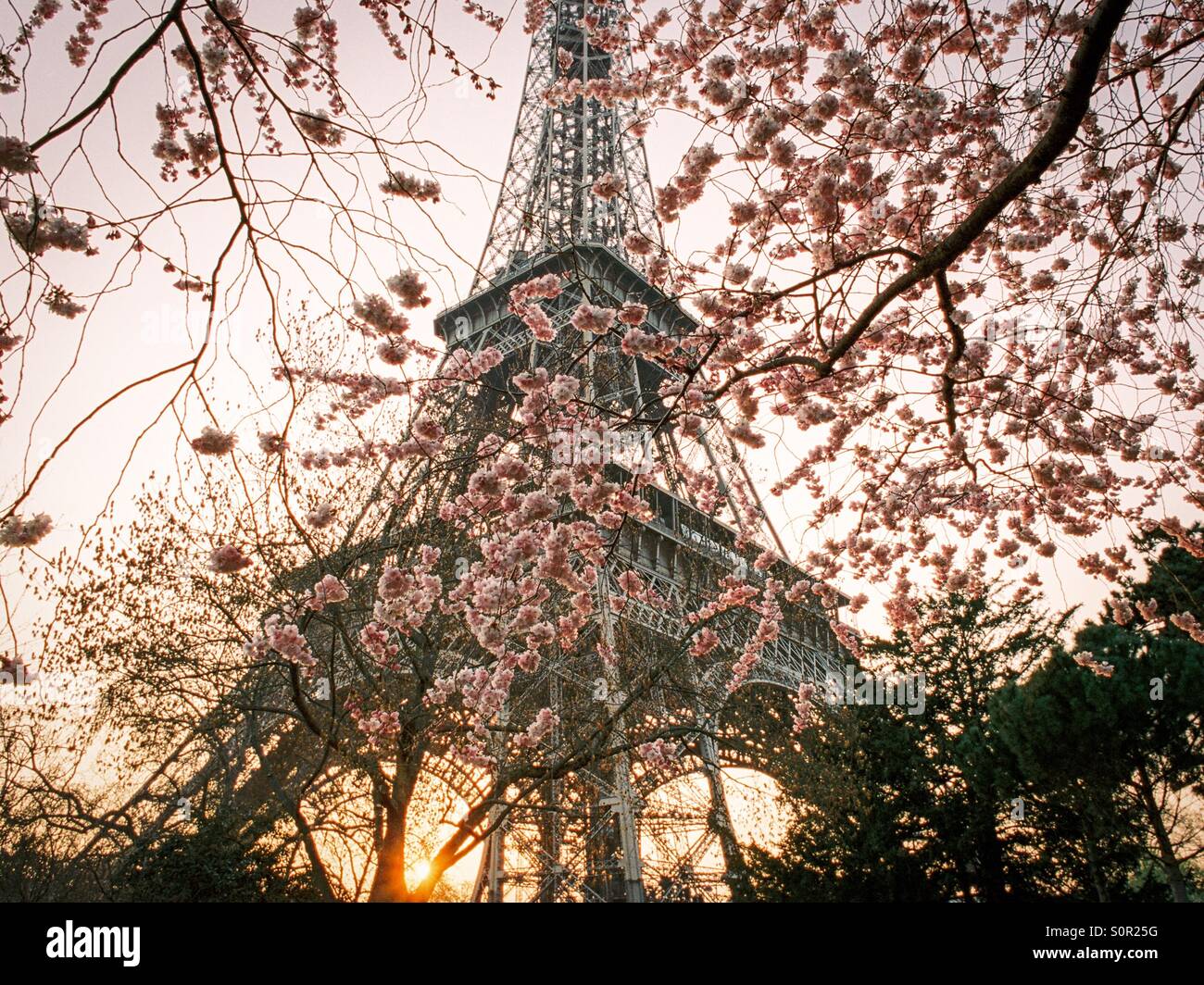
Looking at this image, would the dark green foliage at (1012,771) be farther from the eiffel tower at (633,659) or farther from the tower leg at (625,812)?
the tower leg at (625,812)

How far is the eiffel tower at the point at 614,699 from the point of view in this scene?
6754 millimetres

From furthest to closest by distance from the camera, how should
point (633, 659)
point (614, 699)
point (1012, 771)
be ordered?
point (1012, 771) < point (633, 659) < point (614, 699)

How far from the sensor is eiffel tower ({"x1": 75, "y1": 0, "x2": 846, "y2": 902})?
6.75 meters

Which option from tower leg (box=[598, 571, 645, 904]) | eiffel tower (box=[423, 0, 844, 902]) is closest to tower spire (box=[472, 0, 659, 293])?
eiffel tower (box=[423, 0, 844, 902])

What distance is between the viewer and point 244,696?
7523mm

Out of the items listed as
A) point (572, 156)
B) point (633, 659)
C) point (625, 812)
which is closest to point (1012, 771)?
point (625, 812)

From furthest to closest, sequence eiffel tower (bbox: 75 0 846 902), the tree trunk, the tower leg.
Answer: the tower leg → eiffel tower (bbox: 75 0 846 902) → the tree trunk

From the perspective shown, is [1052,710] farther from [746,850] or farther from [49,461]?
[49,461]

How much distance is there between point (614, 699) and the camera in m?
7.37

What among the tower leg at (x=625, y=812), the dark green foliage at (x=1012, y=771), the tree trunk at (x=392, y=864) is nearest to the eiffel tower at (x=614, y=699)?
the tower leg at (x=625, y=812)

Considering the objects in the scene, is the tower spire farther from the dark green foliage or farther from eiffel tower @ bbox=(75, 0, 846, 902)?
the dark green foliage

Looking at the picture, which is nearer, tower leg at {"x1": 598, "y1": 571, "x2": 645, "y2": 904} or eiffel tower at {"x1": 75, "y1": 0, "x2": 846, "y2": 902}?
eiffel tower at {"x1": 75, "y1": 0, "x2": 846, "y2": 902}

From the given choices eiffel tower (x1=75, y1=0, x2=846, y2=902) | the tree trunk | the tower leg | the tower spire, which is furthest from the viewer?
the tower spire

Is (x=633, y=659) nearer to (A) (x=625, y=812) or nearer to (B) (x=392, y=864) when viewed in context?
(A) (x=625, y=812)
